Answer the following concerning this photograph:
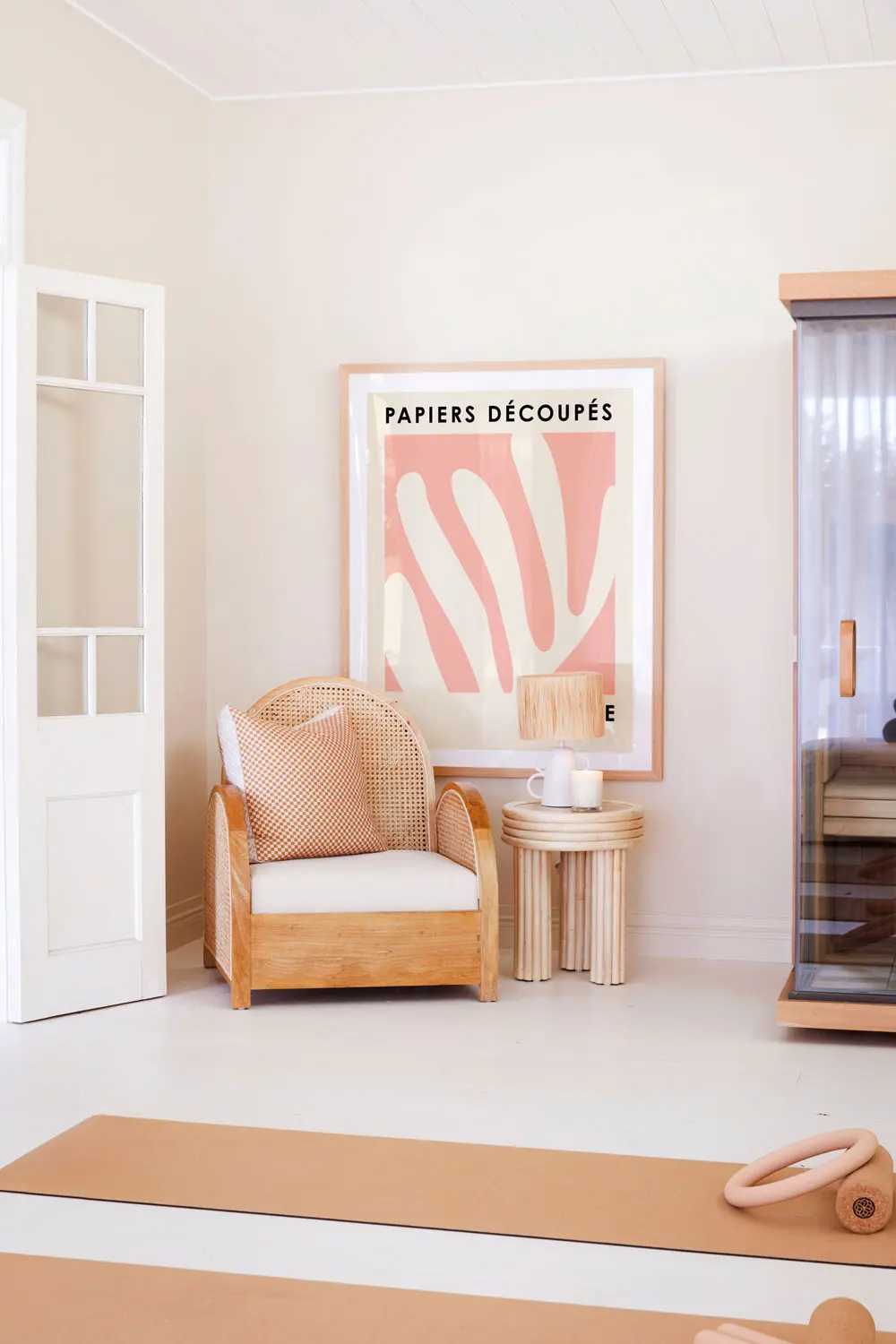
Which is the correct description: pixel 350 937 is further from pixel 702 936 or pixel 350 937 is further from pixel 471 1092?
pixel 702 936

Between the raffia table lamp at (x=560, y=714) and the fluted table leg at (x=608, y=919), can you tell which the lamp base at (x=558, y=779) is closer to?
the raffia table lamp at (x=560, y=714)

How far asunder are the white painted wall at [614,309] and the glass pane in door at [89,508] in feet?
3.26

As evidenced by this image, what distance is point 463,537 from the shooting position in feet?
16.3

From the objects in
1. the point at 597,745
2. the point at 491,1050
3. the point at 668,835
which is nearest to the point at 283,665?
the point at 597,745

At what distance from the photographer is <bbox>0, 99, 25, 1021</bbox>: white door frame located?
3916 millimetres

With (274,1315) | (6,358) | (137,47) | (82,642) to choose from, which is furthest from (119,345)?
(274,1315)

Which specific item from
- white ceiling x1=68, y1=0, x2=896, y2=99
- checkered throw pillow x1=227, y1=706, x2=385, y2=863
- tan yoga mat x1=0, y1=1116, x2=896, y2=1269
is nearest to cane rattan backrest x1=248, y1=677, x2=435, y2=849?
checkered throw pillow x1=227, y1=706, x2=385, y2=863

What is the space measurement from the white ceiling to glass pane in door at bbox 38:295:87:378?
1.00 metres

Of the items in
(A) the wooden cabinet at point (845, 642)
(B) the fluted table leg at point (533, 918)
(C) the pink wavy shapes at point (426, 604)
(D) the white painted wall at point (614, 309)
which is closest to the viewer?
(A) the wooden cabinet at point (845, 642)

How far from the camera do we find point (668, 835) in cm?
488

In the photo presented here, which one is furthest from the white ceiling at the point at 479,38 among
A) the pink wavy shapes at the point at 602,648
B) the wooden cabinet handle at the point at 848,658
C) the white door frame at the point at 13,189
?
the wooden cabinet handle at the point at 848,658

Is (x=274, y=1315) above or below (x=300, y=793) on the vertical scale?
below

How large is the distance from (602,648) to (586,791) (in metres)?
0.61

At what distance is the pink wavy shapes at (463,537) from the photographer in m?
4.94
